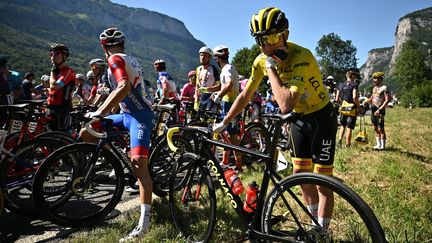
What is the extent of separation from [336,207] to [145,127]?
2.67 meters

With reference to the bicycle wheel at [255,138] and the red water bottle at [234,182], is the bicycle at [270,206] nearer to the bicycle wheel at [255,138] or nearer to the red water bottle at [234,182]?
the red water bottle at [234,182]

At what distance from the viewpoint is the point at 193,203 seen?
378cm

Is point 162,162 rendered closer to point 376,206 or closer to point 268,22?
point 268,22

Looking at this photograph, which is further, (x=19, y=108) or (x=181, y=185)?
(x=19, y=108)

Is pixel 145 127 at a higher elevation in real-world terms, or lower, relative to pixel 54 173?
higher

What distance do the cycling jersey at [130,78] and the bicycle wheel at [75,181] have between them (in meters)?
0.70

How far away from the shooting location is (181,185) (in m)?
3.79

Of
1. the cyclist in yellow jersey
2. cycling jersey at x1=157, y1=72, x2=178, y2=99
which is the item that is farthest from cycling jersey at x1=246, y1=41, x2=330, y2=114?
cycling jersey at x1=157, y1=72, x2=178, y2=99

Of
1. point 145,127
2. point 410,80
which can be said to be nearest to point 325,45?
point 410,80

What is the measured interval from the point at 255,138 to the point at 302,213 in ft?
14.4

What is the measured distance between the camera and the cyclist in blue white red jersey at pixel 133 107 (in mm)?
3680

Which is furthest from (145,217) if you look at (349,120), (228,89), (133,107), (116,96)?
(349,120)

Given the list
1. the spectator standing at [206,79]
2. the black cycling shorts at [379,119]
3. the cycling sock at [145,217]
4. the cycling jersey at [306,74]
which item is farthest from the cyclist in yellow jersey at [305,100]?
the black cycling shorts at [379,119]

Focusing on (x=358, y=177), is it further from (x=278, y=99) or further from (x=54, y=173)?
(x=54, y=173)
